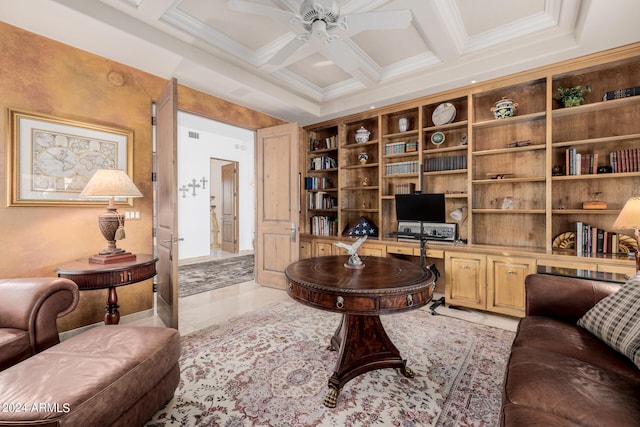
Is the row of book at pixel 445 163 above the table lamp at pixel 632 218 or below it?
above

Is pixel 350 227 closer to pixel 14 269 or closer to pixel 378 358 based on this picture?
pixel 378 358

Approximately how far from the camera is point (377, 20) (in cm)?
205

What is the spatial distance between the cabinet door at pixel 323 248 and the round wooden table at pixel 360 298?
218cm

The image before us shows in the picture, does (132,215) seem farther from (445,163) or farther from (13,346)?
(445,163)

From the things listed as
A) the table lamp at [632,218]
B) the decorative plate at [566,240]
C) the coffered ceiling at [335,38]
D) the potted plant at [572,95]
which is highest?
the coffered ceiling at [335,38]

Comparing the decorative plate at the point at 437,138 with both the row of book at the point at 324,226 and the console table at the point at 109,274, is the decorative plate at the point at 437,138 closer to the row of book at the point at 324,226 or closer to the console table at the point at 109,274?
the row of book at the point at 324,226

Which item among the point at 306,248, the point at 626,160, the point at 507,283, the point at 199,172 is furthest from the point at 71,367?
the point at 199,172

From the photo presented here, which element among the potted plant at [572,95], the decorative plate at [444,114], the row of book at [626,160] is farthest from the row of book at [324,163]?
the row of book at [626,160]

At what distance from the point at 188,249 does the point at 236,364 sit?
16.0ft

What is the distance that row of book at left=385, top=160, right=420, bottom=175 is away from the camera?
395 cm

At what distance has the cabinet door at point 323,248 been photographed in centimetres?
445

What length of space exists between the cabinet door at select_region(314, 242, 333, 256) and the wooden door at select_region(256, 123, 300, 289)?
66 centimetres

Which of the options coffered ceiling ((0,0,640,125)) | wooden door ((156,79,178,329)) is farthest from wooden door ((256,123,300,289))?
wooden door ((156,79,178,329))

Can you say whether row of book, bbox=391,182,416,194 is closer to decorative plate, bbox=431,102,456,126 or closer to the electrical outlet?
decorative plate, bbox=431,102,456,126
